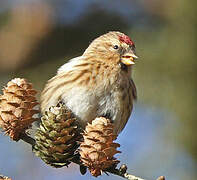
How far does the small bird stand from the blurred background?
1.12 meters

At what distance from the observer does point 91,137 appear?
153cm

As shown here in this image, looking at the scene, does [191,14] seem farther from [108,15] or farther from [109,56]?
[109,56]

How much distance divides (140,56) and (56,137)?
2223 mm

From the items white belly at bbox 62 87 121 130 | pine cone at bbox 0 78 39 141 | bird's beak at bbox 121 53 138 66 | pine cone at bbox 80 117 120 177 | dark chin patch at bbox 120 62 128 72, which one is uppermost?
bird's beak at bbox 121 53 138 66

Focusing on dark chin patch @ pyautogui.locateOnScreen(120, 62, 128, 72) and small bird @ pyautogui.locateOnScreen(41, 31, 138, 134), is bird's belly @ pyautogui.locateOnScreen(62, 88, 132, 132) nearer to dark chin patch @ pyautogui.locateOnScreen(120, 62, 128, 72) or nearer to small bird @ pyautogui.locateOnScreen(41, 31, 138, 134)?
small bird @ pyautogui.locateOnScreen(41, 31, 138, 134)

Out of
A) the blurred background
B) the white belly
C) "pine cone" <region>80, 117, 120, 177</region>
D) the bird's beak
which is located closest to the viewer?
"pine cone" <region>80, 117, 120, 177</region>

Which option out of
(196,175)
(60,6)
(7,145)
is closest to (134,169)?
(196,175)

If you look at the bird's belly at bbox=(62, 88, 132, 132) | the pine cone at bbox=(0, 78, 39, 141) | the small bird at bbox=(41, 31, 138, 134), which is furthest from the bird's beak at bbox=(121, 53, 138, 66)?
the pine cone at bbox=(0, 78, 39, 141)

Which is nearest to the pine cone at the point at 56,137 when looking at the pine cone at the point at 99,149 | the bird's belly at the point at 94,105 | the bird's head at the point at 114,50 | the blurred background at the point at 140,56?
the pine cone at the point at 99,149

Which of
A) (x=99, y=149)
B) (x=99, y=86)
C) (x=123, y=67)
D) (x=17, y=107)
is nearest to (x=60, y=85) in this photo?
(x=99, y=86)

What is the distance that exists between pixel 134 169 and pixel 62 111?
2.19 meters

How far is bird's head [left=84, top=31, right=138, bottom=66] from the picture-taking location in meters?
2.45

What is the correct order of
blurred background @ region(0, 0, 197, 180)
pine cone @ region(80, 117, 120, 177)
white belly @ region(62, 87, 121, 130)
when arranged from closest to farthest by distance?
pine cone @ region(80, 117, 120, 177) < white belly @ region(62, 87, 121, 130) < blurred background @ region(0, 0, 197, 180)

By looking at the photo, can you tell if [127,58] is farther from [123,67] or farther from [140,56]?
[140,56]
